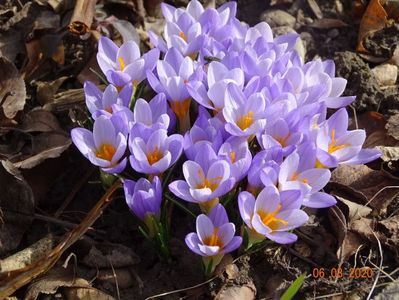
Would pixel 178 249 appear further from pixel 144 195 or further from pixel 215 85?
pixel 215 85

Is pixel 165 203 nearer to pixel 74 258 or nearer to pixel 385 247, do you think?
pixel 74 258

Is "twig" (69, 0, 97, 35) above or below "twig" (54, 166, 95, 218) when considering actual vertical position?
above

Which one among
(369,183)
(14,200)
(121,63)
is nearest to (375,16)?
(369,183)

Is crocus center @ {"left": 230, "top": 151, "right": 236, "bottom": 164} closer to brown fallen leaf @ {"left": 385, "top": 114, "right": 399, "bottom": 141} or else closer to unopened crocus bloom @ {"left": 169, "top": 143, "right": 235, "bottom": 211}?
unopened crocus bloom @ {"left": 169, "top": 143, "right": 235, "bottom": 211}

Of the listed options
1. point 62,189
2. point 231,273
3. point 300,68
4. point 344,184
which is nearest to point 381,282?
point 344,184

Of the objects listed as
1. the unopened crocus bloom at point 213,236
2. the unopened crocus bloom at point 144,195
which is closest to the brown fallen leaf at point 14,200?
the unopened crocus bloom at point 144,195
